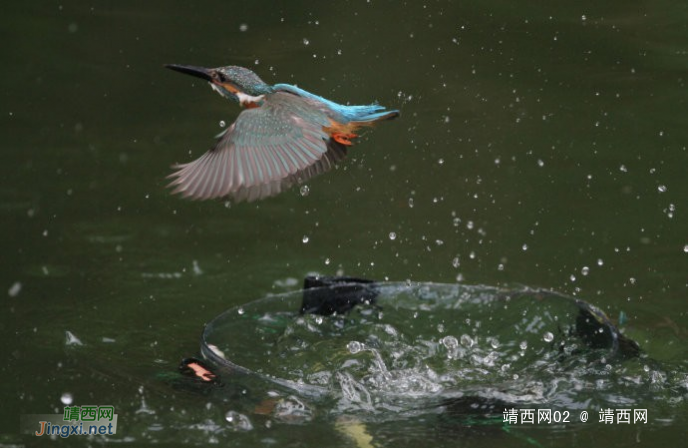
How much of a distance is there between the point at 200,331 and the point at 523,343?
41.9 inches

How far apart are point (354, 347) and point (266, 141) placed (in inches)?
27.6

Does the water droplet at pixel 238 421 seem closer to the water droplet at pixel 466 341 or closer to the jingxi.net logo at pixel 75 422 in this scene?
the jingxi.net logo at pixel 75 422

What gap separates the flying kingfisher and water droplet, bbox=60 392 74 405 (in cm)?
67

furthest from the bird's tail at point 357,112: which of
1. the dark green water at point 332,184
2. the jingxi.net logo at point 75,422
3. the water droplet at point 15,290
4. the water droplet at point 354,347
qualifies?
the water droplet at point 15,290

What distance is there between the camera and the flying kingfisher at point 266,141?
320cm

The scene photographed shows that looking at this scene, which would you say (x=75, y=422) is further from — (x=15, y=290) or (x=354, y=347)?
(x=15, y=290)

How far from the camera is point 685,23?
6.44 m

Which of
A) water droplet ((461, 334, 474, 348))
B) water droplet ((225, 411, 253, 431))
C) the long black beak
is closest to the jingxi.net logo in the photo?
water droplet ((225, 411, 253, 431))

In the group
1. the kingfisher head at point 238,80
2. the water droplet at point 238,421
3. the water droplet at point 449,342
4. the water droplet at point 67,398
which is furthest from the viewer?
the water droplet at point 449,342

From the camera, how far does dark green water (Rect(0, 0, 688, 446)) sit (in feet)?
12.1

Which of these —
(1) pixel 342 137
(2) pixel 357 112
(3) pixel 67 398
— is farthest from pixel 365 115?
(3) pixel 67 398

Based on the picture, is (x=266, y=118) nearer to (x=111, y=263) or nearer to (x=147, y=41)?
(x=111, y=263)

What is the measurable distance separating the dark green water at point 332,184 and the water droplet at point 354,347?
0.47m

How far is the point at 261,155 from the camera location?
3.27 m
